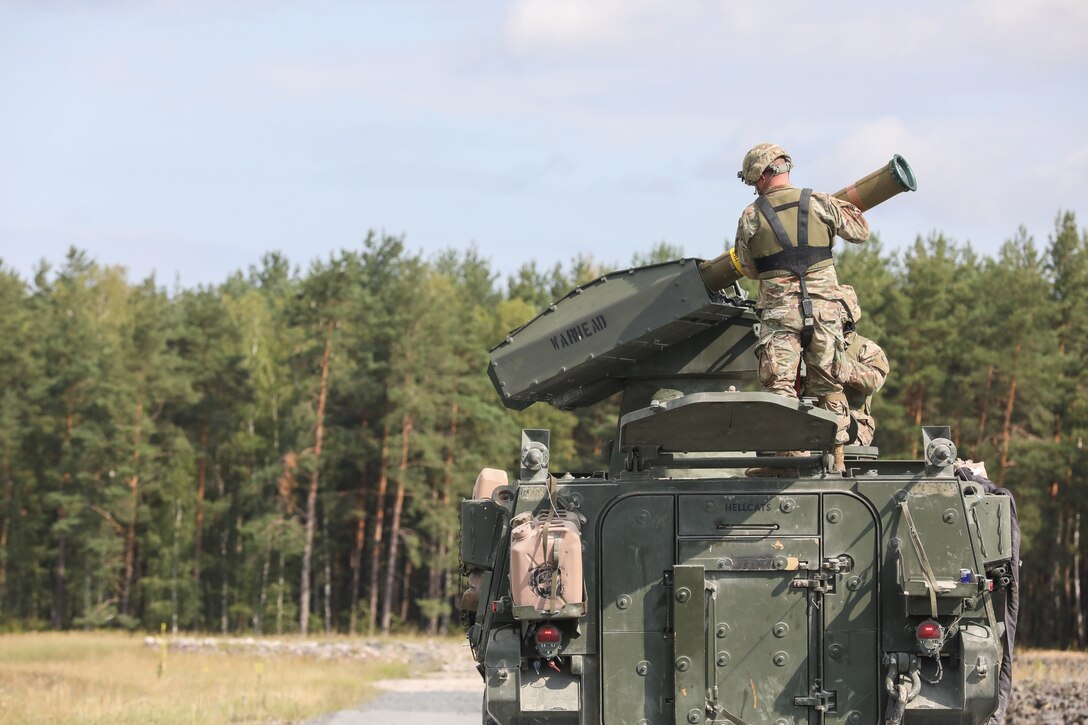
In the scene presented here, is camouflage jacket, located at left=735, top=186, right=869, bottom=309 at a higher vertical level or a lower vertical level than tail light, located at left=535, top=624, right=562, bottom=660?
higher

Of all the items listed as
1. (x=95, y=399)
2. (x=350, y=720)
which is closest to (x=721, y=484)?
(x=350, y=720)

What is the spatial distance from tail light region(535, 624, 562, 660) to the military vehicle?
1 cm

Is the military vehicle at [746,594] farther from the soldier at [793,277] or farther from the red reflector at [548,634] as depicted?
the soldier at [793,277]

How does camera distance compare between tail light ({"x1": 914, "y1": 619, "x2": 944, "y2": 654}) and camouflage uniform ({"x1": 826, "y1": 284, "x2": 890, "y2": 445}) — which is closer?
tail light ({"x1": 914, "y1": 619, "x2": 944, "y2": 654})

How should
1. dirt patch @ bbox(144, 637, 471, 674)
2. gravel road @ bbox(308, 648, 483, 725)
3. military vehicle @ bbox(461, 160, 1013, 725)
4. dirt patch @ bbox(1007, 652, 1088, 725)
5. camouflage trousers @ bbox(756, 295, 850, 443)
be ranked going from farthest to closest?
1. dirt patch @ bbox(144, 637, 471, 674)
2. gravel road @ bbox(308, 648, 483, 725)
3. dirt patch @ bbox(1007, 652, 1088, 725)
4. camouflage trousers @ bbox(756, 295, 850, 443)
5. military vehicle @ bbox(461, 160, 1013, 725)

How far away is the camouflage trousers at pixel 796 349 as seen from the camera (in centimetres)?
870

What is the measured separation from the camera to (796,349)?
8773 mm

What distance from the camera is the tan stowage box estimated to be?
25.8 ft

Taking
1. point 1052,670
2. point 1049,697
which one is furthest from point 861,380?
point 1052,670

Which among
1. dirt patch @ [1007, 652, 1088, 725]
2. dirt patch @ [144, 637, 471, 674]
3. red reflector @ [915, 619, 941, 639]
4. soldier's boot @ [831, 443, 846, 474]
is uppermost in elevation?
soldier's boot @ [831, 443, 846, 474]

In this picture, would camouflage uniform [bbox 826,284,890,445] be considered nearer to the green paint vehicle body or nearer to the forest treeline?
the green paint vehicle body

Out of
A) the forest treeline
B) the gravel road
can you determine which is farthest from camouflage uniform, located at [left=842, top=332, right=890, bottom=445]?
the forest treeline

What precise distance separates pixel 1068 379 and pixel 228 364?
29.6 meters

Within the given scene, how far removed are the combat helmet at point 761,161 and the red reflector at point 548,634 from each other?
2809 mm
